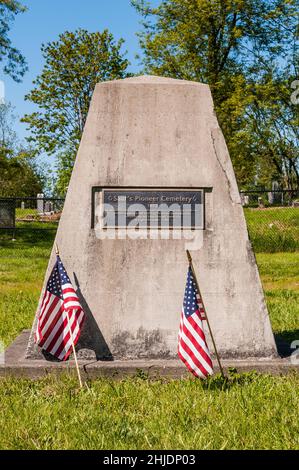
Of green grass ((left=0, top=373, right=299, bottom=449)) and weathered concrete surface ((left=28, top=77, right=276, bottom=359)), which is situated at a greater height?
weathered concrete surface ((left=28, top=77, right=276, bottom=359))

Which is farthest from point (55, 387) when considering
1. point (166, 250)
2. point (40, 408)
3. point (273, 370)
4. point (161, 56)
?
point (161, 56)

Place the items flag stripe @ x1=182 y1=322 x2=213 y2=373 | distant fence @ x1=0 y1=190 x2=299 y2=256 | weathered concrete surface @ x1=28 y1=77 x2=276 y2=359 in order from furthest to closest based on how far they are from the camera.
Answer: distant fence @ x1=0 y1=190 x2=299 y2=256 → weathered concrete surface @ x1=28 y1=77 x2=276 y2=359 → flag stripe @ x1=182 y1=322 x2=213 y2=373

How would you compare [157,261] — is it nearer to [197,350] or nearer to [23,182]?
[197,350]

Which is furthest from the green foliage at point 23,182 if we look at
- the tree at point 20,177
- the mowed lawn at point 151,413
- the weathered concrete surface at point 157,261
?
the mowed lawn at point 151,413

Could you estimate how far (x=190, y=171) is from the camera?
5648 mm

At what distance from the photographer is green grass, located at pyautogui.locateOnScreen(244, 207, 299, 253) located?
1806 cm

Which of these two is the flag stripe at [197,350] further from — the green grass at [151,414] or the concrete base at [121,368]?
the concrete base at [121,368]

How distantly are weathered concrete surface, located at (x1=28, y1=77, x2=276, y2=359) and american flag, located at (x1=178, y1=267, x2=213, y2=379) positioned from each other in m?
0.64

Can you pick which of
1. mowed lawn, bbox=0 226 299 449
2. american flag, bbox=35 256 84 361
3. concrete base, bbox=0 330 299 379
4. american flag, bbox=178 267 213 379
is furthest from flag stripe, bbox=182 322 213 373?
american flag, bbox=35 256 84 361

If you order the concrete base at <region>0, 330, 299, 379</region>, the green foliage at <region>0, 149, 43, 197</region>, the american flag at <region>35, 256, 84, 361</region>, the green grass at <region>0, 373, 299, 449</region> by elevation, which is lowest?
the green grass at <region>0, 373, 299, 449</region>

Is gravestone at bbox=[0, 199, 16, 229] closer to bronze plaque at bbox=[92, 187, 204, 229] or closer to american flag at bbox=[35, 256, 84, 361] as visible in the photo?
bronze plaque at bbox=[92, 187, 204, 229]

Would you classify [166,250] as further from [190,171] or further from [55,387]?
[55,387]

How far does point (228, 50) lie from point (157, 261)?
28.6m

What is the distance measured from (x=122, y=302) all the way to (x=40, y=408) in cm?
144
